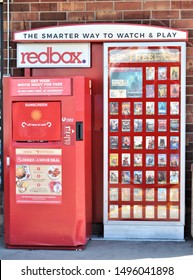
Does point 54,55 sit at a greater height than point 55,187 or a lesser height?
greater

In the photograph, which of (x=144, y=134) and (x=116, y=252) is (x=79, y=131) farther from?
(x=116, y=252)

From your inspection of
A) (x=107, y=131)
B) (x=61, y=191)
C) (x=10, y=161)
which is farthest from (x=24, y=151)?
(x=107, y=131)

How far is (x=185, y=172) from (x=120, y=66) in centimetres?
157

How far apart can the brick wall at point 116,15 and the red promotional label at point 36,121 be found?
0.99 meters

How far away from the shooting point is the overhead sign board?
6965mm

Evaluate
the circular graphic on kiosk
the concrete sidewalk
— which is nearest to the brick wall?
the concrete sidewalk

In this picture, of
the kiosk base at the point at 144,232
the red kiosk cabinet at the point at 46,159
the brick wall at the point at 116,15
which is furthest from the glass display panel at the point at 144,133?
Result: the red kiosk cabinet at the point at 46,159

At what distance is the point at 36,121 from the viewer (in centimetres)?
655

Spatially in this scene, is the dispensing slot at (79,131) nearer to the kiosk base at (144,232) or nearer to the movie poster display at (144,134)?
the movie poster display at (144,134)

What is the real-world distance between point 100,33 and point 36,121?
142 cm

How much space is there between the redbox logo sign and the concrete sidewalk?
7.45 feet

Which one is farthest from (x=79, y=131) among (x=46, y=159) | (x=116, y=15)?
(x=116, y=15)

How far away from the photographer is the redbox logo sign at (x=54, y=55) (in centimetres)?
718

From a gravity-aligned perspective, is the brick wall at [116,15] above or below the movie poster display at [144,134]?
above
